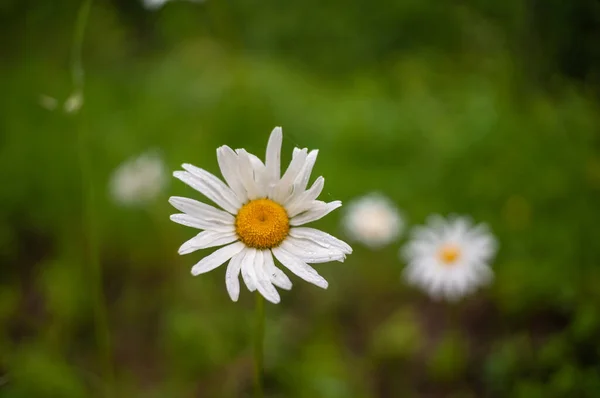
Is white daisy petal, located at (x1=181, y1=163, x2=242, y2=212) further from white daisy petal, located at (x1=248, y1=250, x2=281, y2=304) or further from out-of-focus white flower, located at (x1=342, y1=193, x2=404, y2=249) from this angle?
out-of-focus white flower, located at (x1=342, y1=193, x2=404, y2=249)

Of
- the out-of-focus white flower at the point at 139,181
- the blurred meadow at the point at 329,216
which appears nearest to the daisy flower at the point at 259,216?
the blurred meadow at the point at 329,216

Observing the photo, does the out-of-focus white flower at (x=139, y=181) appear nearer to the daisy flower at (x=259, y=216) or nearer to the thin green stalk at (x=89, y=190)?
the thin green stalk at (x=89, y=190)

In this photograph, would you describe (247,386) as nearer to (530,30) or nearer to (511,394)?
(511,394)

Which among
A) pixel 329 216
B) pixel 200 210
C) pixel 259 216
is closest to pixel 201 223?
pixel 200 210

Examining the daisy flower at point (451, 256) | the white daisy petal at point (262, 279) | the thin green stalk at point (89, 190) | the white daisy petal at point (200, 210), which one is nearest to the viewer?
the white daisy petal at point (262, 279)

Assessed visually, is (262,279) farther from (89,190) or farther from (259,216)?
(89,190)

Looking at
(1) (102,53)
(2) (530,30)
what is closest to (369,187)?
(2) (530,30)
